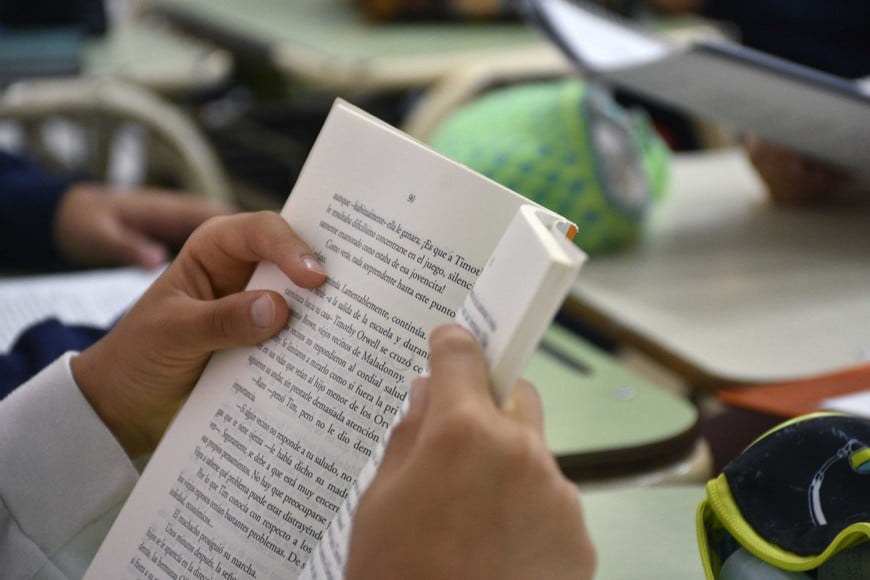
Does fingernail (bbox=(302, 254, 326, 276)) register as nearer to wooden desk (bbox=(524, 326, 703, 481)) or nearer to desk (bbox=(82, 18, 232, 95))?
wooden desk (bbox=(524, 326, 703, 481))

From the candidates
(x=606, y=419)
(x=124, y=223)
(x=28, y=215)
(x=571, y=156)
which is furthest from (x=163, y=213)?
(x=606, y=419)

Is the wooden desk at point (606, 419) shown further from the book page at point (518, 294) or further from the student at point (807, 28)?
the student at point (807, 28)

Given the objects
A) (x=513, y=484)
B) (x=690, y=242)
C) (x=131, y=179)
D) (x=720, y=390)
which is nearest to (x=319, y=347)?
(x=513, y=484)

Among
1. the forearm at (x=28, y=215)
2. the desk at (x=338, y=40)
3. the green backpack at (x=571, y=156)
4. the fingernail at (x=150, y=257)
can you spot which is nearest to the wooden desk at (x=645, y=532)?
the green backpack at (x=571, y=156)

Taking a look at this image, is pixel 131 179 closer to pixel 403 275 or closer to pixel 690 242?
pixel 690 242

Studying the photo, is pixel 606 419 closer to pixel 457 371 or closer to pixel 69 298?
pixel 457 371

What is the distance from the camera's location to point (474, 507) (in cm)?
38

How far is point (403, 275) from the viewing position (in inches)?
19.5

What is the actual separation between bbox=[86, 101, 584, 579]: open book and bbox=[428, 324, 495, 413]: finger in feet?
0.14

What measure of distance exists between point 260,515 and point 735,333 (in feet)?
1.86

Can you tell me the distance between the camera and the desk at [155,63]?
1.73 meters

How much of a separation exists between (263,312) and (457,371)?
156 mm

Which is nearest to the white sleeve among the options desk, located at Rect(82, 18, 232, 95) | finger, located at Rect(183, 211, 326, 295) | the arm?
the arm

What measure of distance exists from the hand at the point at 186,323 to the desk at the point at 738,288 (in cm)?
47
